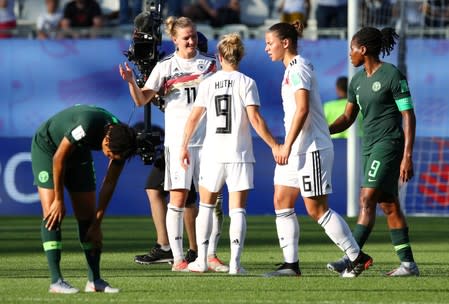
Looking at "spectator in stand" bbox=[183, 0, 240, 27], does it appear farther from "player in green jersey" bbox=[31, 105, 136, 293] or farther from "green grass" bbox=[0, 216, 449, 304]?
"player in green jersey" bbox=[31, 105, 136, 293]

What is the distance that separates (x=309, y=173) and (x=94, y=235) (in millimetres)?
1950

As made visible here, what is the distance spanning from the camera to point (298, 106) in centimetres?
1070

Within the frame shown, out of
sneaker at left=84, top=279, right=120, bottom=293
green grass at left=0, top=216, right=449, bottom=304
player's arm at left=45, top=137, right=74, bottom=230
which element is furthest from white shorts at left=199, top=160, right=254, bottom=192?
player's arm at left=45, top=137, right=74, bottom=230

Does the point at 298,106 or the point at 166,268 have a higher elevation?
the point at 298,106

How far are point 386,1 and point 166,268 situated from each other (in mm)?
11866

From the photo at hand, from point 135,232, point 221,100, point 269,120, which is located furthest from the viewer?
point 269,120

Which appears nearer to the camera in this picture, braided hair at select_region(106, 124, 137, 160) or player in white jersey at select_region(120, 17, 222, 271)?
braided hair at select_region(106, 124, 137, 160)

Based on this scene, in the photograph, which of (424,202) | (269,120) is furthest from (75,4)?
(424,202)

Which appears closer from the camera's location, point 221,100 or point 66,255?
point 221,100

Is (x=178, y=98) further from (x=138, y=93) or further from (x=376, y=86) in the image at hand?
(x=376, y=86)

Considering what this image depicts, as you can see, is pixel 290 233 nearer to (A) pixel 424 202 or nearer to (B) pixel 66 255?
(B) pixel 66 255

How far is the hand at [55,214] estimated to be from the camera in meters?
9.58

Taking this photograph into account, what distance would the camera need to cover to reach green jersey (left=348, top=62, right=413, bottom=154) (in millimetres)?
11086

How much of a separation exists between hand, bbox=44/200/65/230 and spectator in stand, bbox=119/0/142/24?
49.3ft
